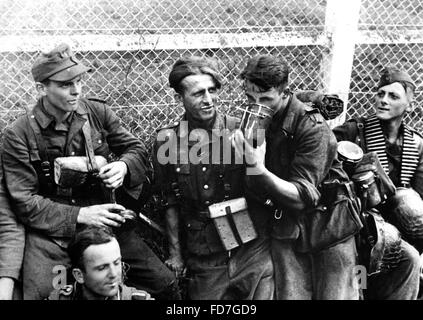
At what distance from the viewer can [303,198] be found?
153 inches

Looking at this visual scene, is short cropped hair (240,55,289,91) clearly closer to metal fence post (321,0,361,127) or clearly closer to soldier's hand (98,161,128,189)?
soldier's hand (98,161,128,189)

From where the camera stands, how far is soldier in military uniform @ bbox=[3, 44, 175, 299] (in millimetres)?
3939

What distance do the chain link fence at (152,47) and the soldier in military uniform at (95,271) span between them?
175 cm

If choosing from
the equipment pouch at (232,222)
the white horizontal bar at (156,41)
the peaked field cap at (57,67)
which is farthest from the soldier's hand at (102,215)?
the white horizontal bar at (156,41)

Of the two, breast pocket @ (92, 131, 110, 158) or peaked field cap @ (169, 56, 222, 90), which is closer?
peaked field cap @ (169, 56, 222, 90)

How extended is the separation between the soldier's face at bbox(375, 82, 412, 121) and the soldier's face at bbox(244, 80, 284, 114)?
3.79 ft

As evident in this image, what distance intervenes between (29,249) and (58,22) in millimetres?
3102

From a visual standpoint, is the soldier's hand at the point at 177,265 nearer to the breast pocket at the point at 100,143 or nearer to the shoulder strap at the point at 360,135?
the breast pocket at the point at 100,143

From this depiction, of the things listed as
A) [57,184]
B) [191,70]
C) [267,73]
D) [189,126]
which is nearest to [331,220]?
[267,73]

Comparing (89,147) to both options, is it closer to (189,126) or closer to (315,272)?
(189,126)

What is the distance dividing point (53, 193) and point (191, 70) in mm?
1330

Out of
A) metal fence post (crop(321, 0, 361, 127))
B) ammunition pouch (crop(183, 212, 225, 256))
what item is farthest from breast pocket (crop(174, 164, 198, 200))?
metal fence post (crop(321, 0, 361, 127))
